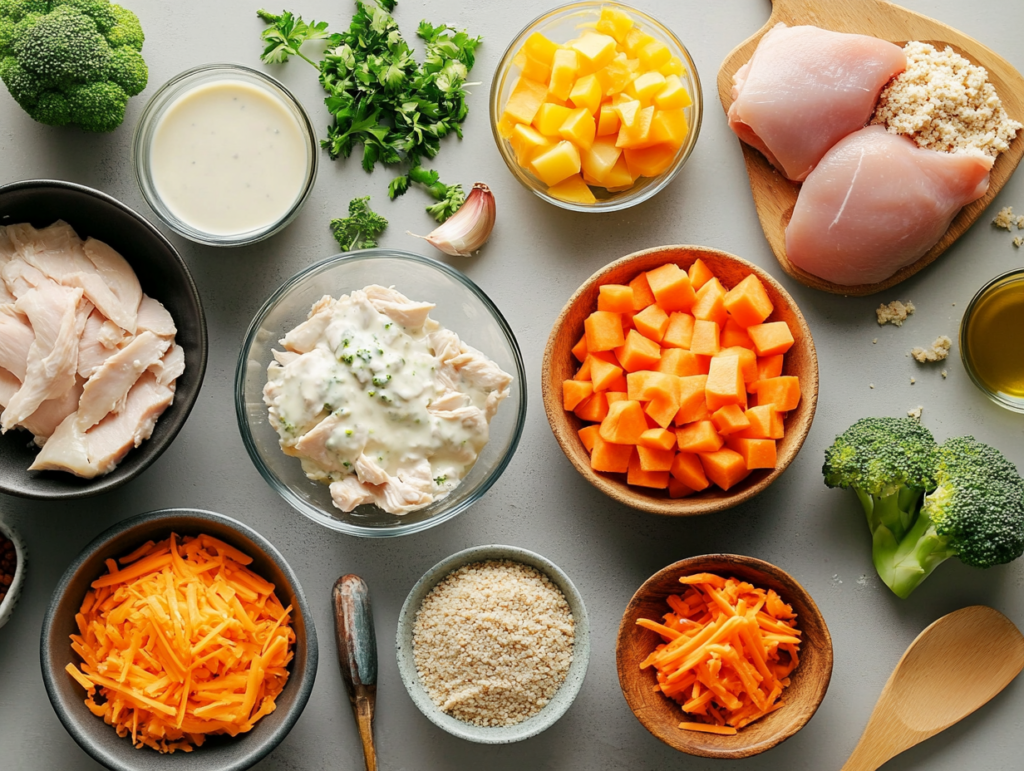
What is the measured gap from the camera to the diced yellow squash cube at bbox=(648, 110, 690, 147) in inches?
88.1

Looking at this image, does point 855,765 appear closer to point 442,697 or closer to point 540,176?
point 442,697

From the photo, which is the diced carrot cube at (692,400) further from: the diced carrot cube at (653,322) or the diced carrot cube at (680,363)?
the diced carrot cube at (653,322)

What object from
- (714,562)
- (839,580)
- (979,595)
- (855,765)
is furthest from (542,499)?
(979,595)

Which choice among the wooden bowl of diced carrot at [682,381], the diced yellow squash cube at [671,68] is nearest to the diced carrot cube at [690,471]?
the wooden bowl of diced carrot at [682,381]

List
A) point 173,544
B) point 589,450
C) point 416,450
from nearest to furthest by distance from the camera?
point 416,450
point 173,544
point 589,450

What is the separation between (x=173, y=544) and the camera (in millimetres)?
2121

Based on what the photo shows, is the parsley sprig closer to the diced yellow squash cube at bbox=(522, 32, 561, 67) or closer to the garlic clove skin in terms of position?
the garlic clove skin

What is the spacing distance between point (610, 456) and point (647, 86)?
3.39 feet

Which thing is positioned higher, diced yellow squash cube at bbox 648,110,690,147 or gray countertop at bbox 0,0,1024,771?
diced yellow squash cube at bbox 648,110,690,147

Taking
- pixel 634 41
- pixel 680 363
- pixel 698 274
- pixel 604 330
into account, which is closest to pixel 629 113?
pixel 634 41

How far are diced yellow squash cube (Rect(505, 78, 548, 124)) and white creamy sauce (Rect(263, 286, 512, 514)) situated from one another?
2.19 ft

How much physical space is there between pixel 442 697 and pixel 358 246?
4.30 feet

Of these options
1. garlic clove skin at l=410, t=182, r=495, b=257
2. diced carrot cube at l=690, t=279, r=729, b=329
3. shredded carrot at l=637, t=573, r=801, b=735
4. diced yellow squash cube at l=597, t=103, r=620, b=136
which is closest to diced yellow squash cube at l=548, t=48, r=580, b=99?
diced yellow squash cube at l=597, t=103, r=620, b=136

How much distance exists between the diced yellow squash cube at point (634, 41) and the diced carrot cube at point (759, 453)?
1.15 metres
